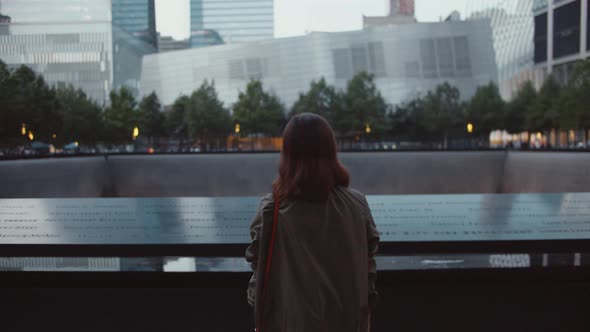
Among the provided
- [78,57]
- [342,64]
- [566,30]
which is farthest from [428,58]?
[78,57]

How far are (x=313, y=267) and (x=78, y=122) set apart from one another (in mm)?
44794

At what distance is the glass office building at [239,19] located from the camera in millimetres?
105875

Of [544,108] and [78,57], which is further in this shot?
[78,57]

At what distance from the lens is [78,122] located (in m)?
41.9

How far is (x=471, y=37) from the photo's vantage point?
60.5 metres

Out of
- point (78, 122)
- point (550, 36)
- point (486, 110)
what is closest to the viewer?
point (78, 122)

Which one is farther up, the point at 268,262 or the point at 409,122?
the point at 409,122

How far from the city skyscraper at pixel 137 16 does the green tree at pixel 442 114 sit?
53.5 meters

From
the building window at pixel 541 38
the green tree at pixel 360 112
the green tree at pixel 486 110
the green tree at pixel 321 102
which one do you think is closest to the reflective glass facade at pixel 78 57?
the green tree at pixel 321 102

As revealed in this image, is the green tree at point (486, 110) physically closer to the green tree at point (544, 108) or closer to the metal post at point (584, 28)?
the green tree at point (544, 108)

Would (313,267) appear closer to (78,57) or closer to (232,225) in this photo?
(232,225)

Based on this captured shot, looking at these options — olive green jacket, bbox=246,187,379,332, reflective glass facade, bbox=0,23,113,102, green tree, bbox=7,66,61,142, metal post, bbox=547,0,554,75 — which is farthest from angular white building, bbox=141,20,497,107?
olive green jacket, bbox=246,187,379,332

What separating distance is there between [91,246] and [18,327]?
2.89ft

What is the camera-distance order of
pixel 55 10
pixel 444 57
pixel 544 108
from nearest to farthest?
pixel 55 10
pixel 544 108
pixel 444 57
